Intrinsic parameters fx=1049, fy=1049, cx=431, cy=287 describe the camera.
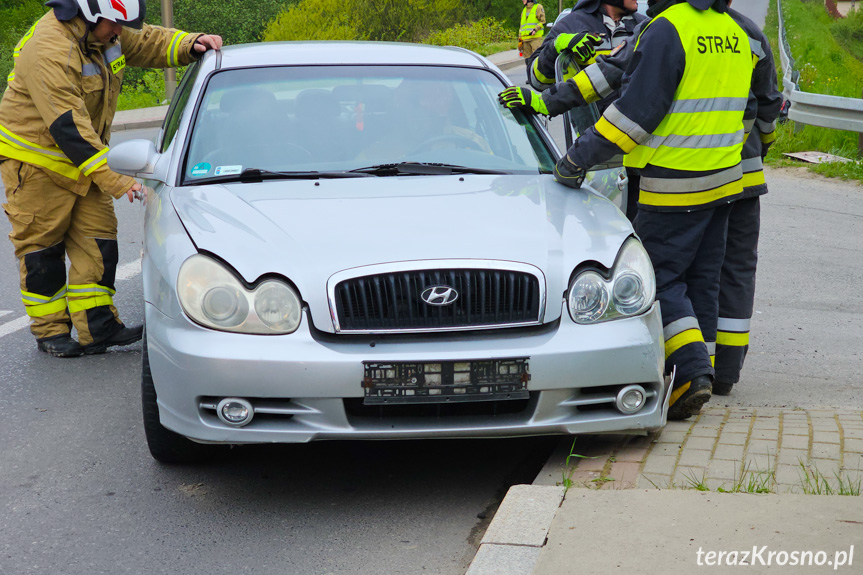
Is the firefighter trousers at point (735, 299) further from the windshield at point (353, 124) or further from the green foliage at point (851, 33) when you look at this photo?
the green foliage at point (851, 33)

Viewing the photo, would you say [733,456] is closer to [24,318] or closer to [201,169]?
[201,169]

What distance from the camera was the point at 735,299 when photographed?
16.4ft

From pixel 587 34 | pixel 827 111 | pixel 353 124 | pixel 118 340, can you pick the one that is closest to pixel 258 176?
pixel 353 124

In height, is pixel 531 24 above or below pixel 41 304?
below

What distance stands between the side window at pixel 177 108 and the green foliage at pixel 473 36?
1118 inches

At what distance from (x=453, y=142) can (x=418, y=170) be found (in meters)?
0.32

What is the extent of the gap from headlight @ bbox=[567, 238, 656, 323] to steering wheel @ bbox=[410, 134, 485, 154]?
3.86 feet

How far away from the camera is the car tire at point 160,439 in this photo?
12.7 feet

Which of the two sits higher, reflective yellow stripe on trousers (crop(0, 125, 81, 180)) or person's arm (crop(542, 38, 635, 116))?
person's arm (crop(542, 38, 635, 116))

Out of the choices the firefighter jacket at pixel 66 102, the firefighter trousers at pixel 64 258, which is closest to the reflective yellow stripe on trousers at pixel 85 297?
the firefighter trousers at pixel 64 258

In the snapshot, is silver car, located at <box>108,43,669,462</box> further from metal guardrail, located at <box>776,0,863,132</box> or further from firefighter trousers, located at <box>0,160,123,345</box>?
metal guardrail, located at <box>776,0,863,132</box>

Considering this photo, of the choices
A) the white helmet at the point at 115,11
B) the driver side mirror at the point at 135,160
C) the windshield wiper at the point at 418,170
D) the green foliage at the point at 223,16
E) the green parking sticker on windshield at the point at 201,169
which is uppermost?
the white helmet at the point at 115,11

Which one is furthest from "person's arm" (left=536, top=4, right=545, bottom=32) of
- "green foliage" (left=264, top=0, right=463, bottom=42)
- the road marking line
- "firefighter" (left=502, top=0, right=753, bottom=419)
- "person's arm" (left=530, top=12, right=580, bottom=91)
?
"firefighter" (left=502, top=0, right=753, bottom=419)

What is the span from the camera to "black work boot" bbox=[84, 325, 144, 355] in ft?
18.8
